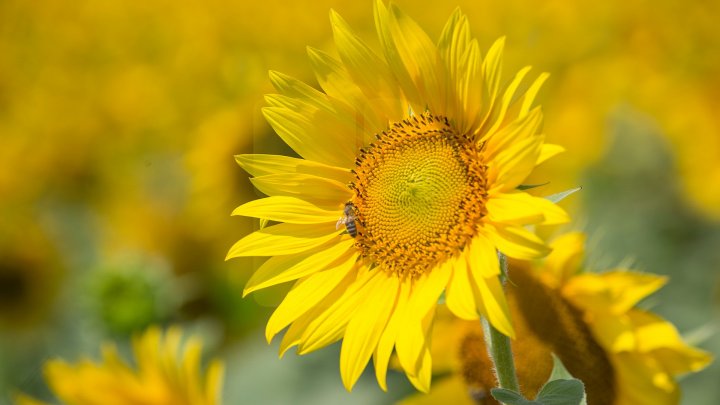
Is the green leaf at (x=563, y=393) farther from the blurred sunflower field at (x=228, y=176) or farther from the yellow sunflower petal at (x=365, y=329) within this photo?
the blurred sunflower field at (x=228, y=176)

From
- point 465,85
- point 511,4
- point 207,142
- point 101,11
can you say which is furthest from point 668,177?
point 101,11

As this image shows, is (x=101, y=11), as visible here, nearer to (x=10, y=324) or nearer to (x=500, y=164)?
(x=10, y=324)

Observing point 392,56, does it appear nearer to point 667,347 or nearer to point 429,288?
point 429,288

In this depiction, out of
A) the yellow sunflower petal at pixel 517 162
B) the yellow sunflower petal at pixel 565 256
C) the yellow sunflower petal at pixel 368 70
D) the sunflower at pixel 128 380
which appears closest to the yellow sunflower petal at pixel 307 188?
the yellow sunflower petal at pixel 368 70

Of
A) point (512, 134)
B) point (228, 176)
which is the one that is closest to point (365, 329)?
point (512, 134)

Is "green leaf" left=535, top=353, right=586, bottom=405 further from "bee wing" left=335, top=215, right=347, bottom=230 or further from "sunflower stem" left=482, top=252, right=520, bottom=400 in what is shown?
"bee wing" left=335, top=215, right=347, bottom=230
